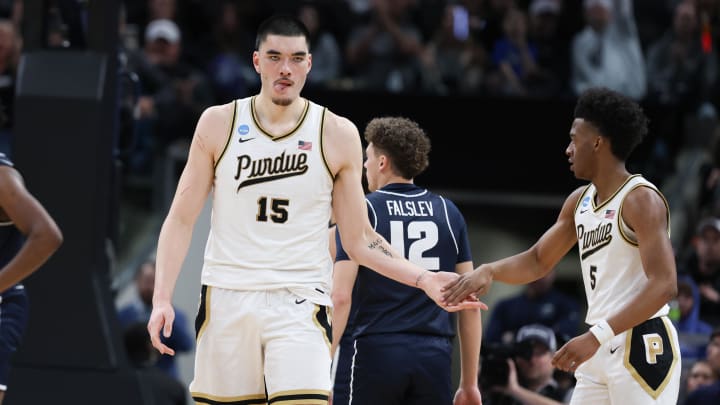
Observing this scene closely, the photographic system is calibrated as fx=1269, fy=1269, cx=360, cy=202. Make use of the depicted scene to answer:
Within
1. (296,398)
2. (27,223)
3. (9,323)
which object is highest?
(27,223)

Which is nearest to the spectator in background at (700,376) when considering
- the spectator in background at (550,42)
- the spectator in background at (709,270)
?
the spectator in background at (709,270)

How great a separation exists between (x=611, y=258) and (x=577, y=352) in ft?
1.75

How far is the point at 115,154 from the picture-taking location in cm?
861

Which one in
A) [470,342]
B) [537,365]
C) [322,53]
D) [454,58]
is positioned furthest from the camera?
[322,53]

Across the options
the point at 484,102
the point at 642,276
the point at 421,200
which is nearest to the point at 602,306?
the point at 642,276

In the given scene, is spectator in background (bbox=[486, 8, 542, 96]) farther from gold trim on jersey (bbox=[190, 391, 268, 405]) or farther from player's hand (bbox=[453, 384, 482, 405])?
gold trim on jersey (bbox=[190, 391, 268, 405])

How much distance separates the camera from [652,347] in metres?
5.66

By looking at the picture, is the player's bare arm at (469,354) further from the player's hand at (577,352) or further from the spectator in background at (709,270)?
the spectator in background at (709,270)

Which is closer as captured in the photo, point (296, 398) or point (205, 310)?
point (296, 398)

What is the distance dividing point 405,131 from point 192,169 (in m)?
1.46

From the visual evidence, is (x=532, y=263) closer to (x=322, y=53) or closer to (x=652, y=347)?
(x=652, y=347)

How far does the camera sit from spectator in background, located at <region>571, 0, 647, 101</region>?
13094 millimetres

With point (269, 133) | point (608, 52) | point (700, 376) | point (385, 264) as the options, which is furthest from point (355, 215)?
point (608, 52)

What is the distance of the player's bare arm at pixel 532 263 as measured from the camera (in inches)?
243
